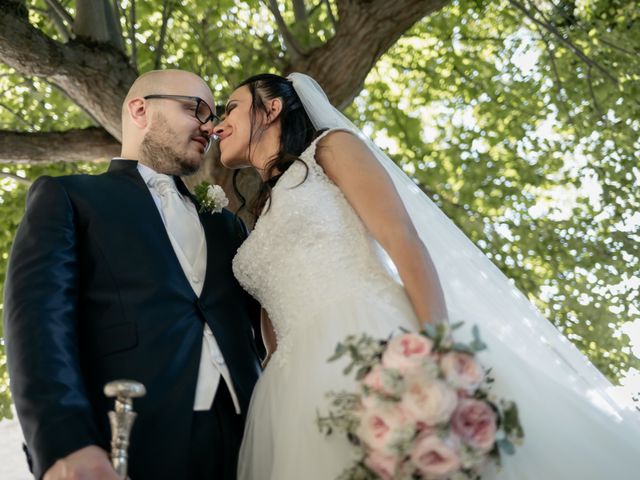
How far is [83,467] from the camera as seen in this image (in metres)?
2.10

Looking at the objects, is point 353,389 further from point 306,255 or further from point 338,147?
point 338,147

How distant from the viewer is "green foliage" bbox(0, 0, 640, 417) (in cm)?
739

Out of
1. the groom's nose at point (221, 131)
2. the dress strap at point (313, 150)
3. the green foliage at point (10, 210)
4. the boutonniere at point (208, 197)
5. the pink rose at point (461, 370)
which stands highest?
the dress strap at point (313, 150)

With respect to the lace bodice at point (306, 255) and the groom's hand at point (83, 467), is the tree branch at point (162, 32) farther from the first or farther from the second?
the groom's hand at point (83, 467)

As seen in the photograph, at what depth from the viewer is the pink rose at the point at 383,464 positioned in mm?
1830

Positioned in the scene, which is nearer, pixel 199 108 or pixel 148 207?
pixel 148 207

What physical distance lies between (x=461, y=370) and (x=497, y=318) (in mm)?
1013

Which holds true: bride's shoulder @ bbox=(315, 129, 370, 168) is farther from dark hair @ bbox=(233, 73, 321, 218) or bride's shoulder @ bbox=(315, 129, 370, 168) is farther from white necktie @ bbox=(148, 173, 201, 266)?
white necktie @ bbox=(148, 173, 201, 266)

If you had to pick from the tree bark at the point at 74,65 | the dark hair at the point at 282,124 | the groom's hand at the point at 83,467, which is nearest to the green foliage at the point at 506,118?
the tree bark at the point at 74,65

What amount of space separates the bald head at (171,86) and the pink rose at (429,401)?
1.88 metres


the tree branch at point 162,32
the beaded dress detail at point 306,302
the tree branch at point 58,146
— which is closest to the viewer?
the beaded dress detail at point 306,302

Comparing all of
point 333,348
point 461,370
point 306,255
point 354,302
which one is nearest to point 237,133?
point 306,255

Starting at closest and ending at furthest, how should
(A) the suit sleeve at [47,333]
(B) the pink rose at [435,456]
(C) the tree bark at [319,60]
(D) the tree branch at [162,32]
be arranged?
(B) the pink rose at [435,456] → (A) the suit sleeve at [47,333] → (C) the tree bark at [319,60] → (D) the tree branch at [162,32]

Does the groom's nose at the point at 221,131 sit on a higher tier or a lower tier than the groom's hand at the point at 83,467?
higher
